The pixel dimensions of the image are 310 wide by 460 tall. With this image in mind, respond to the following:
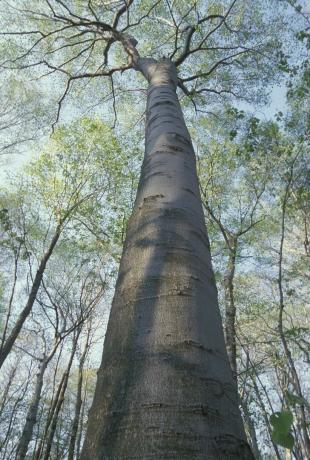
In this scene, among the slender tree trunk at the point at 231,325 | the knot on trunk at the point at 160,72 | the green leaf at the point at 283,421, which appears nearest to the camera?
the green leaf at the point at 283,421

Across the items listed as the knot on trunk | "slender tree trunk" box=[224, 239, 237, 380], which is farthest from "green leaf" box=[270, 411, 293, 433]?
"slender tree trunk" box=[224, 239, 237, 380]

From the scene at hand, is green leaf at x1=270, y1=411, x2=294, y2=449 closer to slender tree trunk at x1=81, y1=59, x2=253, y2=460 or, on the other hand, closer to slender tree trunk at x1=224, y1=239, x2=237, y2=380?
slender tree trunk at x1=81, y1=59, x2=253, y2=460

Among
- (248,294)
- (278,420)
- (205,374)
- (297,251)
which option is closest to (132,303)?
(205,374)

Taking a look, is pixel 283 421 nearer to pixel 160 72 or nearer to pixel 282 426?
pixel 282 426

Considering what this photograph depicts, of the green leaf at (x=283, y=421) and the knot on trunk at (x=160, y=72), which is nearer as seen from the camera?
the green leaf at (x=283, y=421)

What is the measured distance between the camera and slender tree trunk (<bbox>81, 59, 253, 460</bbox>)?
67cm

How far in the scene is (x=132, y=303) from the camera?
1.01 m

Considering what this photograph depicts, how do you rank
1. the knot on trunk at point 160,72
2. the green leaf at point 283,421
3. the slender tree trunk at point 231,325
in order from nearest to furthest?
the green leaf at point 283,421, the knot on trunk at point 160,72, the slender tree trunk at point 231,325

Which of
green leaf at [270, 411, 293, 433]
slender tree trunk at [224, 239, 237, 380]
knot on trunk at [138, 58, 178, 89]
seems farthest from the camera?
slender tree trunk at [224, 239, 237, 380]

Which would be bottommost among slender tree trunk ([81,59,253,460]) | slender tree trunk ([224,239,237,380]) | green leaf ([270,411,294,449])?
green leaf ([270,411,294,449])

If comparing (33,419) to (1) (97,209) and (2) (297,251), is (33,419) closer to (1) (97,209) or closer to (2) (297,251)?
(1) (97,209)

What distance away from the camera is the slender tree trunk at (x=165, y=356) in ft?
2.19

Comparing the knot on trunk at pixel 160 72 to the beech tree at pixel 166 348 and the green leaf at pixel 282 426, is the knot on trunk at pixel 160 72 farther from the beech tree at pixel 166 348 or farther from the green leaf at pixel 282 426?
the green leaf at pixel 282 426

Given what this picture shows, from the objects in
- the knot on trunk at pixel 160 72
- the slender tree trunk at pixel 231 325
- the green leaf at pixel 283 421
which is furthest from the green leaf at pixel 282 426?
the slender tree trunk at pixel 231 325
